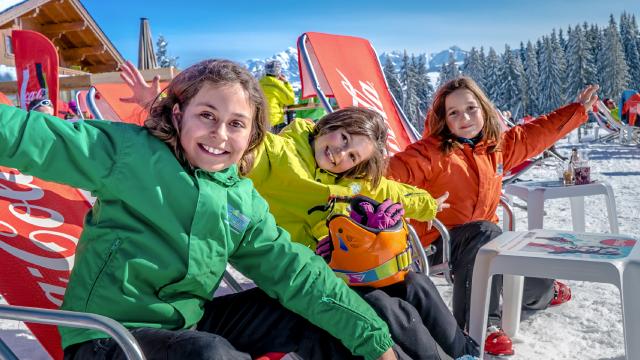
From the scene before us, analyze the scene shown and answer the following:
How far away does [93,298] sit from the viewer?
→ 53.2 inches

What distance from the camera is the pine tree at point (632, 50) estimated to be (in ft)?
168

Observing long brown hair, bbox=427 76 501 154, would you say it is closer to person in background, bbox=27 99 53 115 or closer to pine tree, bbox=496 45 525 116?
person in background, bbox=27 99 53 115

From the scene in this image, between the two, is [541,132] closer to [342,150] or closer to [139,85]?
[342,150]

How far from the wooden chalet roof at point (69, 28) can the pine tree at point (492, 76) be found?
41.5m

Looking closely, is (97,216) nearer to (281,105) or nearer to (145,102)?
(145,102)

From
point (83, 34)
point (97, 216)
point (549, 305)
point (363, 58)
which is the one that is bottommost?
point (549, 305)

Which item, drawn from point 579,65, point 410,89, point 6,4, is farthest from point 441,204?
point 579,65

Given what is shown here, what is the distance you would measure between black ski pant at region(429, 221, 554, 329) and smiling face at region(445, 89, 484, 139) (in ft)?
1.94

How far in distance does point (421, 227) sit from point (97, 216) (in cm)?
189

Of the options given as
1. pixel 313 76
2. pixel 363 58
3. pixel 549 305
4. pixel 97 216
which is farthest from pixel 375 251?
pixel 363 58

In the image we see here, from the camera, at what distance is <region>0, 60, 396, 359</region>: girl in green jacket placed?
1324 millimetres

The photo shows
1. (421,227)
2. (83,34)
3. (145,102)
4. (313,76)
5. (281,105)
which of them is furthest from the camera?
(83,34)

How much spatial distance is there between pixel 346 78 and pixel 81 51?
14032 millimetres

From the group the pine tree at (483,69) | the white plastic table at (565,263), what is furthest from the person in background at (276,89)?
the pine tree at (483,69)
